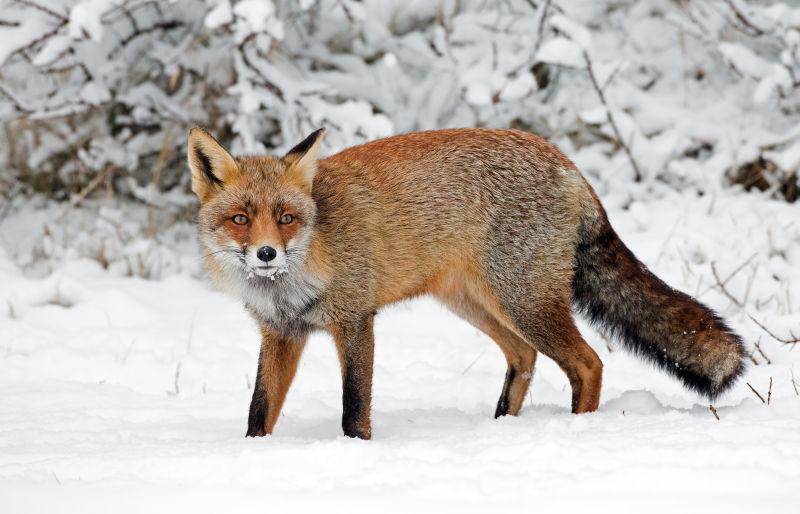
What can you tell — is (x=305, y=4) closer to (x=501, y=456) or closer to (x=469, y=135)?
(x=469, y=135)

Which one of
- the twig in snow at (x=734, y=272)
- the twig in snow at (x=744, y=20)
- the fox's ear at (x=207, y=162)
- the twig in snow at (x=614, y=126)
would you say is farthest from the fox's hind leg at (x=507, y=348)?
the twig in snow at (x=744, y=20)

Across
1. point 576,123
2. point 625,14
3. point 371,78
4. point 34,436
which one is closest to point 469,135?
point 34,436

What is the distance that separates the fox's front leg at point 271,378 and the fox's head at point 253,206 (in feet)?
1.24

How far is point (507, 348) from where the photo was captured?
14.1ft

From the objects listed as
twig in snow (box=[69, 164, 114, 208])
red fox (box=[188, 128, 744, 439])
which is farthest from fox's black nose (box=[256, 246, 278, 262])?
twig in snow (box=[69, 164, 114, 208])

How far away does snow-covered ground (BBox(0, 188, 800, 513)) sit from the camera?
2471 millimetres

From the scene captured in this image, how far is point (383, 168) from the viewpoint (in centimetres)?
392

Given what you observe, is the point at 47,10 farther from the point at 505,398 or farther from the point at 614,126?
the point at 614,126

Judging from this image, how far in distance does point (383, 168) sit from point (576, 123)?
145 inches

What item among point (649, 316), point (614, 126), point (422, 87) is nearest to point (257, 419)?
point (649, 316)

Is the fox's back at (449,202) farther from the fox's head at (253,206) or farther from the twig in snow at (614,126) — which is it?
the twig in snow at (614,126)

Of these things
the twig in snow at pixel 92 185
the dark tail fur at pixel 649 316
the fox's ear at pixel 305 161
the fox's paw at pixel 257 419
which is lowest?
the twig in snow at pixel 92 185

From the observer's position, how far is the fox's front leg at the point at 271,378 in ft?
12.3

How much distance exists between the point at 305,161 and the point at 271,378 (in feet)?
2.85
